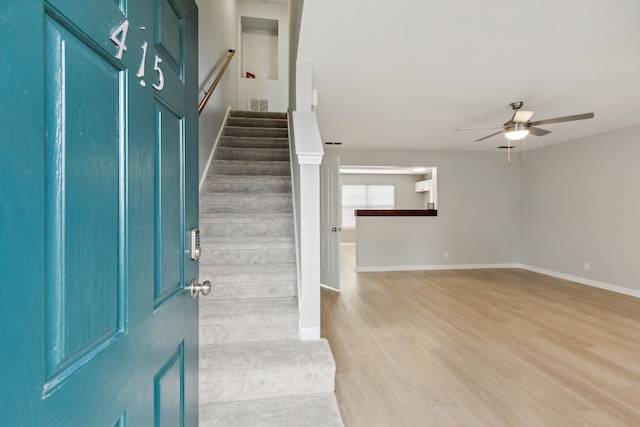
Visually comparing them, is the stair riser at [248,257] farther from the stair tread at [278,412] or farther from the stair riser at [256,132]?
the stair riser at [256,132]

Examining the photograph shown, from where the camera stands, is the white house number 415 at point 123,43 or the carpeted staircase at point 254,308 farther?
the carpeted staircase at point 254,308

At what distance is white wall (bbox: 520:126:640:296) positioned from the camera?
169 inches

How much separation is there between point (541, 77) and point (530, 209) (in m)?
4.13

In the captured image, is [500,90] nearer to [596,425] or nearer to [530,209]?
[596,425]

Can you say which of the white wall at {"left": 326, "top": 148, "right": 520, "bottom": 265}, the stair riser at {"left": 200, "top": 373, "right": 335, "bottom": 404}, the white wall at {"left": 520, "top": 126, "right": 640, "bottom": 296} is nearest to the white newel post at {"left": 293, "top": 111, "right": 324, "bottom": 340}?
the stair riser at {"left": 200, "top": 373, "right": 335, "bottom": 404}

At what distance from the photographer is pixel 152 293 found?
741 mm

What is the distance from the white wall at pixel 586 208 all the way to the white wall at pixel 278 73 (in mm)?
5191

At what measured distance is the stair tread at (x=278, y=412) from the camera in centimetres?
163

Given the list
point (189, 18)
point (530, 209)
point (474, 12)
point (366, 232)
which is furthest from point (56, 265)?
point (530, 209)

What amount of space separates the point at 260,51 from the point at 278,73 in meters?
0.62

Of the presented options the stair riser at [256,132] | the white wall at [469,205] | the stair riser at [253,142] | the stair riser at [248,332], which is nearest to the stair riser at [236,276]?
the stair riser at [248,332]

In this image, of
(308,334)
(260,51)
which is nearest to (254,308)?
(308,334)

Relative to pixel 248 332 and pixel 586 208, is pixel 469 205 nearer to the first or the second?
pixel 586 208

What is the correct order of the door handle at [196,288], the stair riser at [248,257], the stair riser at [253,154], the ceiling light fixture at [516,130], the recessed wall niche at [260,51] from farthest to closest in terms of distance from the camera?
the recessed wall niche at [260,51], the stair riser at [253,154], the ceiling light fixture at [516,130], the stair riser at [248,257], the door handle at [196,288]
